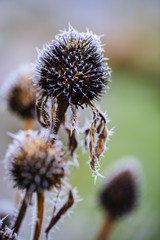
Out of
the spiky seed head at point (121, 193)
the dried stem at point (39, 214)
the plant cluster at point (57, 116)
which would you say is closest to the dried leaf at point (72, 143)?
the plant cluster at point (57, 116)

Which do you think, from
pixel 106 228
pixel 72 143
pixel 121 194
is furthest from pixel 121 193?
pixel 72 143

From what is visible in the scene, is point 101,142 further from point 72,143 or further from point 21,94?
point 21,94

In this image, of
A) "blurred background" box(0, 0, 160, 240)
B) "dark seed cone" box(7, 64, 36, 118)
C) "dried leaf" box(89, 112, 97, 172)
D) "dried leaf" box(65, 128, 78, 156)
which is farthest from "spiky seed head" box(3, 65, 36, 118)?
"blurred background" box(0, 0, 160, 240)

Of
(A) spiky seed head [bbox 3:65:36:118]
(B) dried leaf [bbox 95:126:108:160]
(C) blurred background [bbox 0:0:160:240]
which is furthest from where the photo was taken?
(C) blurred background [bbox 0:0:160:240]

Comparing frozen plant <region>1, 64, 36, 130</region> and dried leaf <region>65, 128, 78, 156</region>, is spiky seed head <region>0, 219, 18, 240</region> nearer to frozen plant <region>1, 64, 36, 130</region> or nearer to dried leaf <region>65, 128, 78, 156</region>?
dried leaf <region>65, 128, 78, 156</region>

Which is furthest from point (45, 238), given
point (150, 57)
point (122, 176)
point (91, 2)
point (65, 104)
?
point (150, 57)

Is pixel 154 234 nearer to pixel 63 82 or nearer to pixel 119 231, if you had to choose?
pixel 119 231

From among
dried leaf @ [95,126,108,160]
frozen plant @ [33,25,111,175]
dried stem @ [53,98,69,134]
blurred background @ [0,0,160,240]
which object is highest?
blurred background @ [0,0,160,240]
